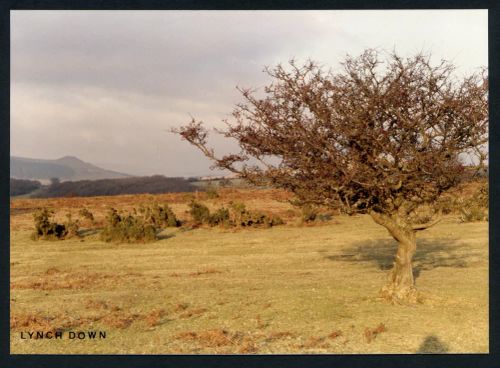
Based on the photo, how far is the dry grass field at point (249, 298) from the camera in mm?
9344

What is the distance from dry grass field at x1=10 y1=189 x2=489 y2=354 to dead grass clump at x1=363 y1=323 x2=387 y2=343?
27 mm

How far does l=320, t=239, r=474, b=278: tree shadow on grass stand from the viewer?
17.9 meters

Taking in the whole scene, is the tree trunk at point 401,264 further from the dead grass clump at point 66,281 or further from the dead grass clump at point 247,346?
the dead grass clump at point 66,281

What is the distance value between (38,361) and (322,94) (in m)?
6.85

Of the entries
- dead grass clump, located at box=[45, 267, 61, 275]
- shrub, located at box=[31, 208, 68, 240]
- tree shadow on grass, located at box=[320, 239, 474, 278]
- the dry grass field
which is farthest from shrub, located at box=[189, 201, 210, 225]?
dead grass clump, located at box=[45, 267, 61, 275]

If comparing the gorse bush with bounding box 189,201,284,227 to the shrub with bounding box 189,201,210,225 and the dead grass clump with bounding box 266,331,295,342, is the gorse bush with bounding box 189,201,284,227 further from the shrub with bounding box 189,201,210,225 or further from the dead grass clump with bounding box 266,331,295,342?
the dead grass clump with bounding box 266,331,295,342

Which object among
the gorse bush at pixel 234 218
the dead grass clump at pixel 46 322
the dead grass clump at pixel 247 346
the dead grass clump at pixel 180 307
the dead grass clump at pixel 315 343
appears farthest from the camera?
the gorse bush at pixel 234 218

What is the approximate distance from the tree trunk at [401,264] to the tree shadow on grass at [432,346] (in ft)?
7.89

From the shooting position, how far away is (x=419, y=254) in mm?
20203

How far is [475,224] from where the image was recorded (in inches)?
1140

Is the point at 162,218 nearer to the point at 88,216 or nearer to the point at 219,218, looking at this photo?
the point at 219,218

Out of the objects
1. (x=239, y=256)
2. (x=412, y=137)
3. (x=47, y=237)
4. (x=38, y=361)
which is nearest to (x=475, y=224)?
(x=239, y=256)

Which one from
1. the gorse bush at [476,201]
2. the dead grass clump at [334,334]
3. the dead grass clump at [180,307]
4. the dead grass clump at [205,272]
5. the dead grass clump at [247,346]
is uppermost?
the gorse bush at [476,201]

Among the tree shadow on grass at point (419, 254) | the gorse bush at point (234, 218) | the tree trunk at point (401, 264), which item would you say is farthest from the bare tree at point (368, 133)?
the gorse bush at point (234, 218)
